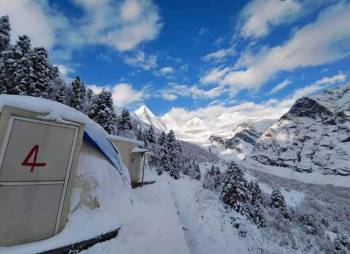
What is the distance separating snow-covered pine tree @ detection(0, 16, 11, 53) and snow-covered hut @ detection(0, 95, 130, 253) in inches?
1280

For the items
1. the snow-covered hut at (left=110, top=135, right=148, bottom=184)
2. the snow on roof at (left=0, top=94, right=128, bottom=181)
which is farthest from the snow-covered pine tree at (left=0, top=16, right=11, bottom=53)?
the snow on roof at (left=0, top=94, right=128, bottom=181)

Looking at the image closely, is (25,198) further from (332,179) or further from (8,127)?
(332,179)

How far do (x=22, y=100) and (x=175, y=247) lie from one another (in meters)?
4.02

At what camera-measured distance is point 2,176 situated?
3.11 meters

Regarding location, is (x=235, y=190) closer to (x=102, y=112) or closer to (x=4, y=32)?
(x=102, y=112)

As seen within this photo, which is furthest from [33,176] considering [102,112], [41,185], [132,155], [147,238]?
[102,112]

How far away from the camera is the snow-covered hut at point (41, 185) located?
3164 mm

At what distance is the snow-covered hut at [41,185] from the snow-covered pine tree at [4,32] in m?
32.5

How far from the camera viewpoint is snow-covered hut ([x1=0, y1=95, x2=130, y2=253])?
316cm

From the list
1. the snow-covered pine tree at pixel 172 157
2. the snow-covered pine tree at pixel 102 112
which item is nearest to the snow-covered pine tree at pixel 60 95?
the snow-covered pine tree at pixel 102 112

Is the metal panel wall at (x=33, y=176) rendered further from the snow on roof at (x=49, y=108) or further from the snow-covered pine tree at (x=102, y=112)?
the snow-covered pine tree at (x=102, y=112)

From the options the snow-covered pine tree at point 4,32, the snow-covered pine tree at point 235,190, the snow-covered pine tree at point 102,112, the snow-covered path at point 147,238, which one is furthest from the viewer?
the snow-covered pine tree at point 102,112

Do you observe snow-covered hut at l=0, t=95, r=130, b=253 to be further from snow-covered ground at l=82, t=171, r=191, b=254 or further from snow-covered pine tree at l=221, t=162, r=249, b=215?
snow-covered pine tree at l=221, t=162, r=249, b=215

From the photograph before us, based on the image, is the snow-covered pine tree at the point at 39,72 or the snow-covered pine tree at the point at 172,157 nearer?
the snow-covered pine tree at the point at 39,72
